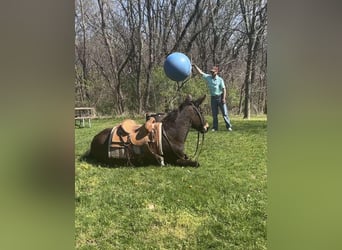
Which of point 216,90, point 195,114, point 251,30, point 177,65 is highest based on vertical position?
point 251,30

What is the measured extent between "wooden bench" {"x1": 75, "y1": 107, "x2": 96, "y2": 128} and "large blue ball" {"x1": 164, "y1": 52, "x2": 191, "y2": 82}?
1.64 ft

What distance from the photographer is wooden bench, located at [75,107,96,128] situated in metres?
2.49

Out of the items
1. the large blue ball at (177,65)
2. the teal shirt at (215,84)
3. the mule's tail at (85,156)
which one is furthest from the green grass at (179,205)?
the large blue ball at (177,65)

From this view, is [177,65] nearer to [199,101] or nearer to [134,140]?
[199,101]

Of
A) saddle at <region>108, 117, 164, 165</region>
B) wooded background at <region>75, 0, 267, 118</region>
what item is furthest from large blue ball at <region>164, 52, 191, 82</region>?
saddle at <region>108, 117, 164, 165</region>

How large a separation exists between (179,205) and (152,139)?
44 centimetres

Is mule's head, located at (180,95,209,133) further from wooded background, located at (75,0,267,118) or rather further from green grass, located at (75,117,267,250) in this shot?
green grass, located at (75,117,267,250)

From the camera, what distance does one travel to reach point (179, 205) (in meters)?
2.54

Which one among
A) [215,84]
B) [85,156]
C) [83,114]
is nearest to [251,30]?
[215,84]

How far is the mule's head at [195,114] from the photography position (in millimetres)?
2672
